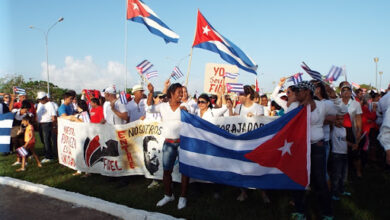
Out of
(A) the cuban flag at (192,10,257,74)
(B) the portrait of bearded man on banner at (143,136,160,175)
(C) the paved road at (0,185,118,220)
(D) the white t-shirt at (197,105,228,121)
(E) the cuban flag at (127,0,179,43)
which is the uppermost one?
(E) the cuban flag at (127,0,179,43)

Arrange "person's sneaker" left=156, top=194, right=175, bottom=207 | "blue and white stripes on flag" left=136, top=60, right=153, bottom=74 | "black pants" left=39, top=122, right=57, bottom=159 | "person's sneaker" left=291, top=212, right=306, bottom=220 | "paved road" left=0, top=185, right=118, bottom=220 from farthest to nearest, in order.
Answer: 1. "black pants" left=39, top=122, right=57, bottom=159
2. "blue and white stripes on flag" left=136, top=60, right=153, bottom=74
3. "person's sneaker" left=156, top=194, right=175, bottom=207
4. "paved road" left=0, top=185, right=118, bottom=220
5. "person's sneaker" left=291, top=212, right=306, bottom=220

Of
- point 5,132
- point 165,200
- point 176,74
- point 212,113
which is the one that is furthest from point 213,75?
point 5,132

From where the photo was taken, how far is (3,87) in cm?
6097

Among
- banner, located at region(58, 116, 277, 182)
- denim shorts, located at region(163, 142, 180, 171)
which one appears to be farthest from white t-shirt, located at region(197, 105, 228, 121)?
denim shorts, located at region(163, 142, 180, 171)

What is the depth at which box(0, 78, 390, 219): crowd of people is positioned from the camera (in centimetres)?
380

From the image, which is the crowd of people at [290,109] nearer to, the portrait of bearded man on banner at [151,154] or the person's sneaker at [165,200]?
the person's sneaker at [165,200]

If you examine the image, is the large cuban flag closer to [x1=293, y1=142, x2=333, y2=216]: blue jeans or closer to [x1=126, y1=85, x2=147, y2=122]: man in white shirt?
[x1=293, y1=142, x2=333, y2=216]: blue jeans

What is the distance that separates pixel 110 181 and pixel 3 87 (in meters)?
67.3

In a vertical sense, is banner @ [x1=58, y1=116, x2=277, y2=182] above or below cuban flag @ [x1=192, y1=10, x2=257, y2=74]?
below

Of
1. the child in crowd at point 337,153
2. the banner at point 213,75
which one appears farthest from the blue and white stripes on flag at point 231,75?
the child in crowd at point 337,153

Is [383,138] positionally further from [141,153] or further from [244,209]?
[141,153]

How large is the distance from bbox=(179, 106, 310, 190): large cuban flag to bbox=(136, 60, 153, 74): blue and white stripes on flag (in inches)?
115

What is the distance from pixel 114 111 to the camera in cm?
589

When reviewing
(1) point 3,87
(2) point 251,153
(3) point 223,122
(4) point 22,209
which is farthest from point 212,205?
(1) point 3,87
